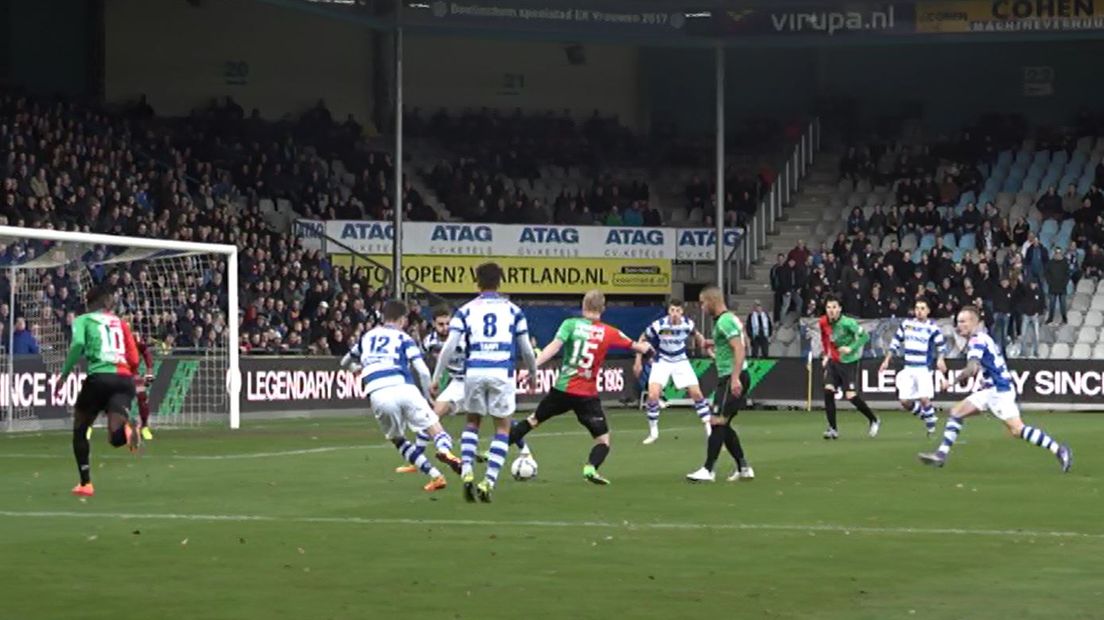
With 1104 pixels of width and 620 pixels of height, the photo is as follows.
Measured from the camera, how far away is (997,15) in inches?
2040

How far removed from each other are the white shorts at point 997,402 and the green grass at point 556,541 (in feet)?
2.30

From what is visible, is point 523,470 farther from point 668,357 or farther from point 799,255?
point 799,255

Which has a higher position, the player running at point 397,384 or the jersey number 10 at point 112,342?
the jersey number 10 at point 112,342

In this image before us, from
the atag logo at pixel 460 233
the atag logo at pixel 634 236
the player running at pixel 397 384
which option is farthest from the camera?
the atag logo at pixel 634 236

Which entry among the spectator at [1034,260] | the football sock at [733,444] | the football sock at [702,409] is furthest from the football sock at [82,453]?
the spectator at [1034,260]

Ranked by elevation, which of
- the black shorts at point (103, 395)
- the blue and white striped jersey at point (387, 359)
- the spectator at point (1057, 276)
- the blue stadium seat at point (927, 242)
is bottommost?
the black shorts at point (103, 395)

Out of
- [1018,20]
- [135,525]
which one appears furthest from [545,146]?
[135,525]

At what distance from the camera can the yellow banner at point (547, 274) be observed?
53000 mm

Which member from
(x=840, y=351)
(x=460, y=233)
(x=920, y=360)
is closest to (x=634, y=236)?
(x=460, y=233)

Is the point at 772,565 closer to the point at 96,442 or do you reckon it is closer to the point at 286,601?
the point at 286,601

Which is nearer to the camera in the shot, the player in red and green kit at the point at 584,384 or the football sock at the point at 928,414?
the player in red and green kit at the point at 584,384

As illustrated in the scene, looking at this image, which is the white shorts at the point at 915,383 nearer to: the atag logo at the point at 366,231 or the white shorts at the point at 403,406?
the white shorts at the point at 403,406

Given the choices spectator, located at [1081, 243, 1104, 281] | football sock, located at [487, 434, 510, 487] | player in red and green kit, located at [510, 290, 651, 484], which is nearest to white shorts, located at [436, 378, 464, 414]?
player in red and green kit, located at [510, 290, 651, 484]

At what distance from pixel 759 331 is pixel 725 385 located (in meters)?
27.0
